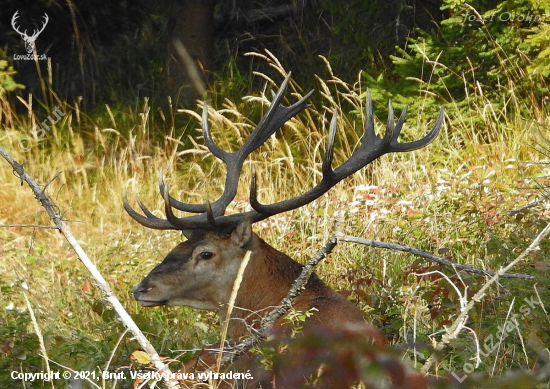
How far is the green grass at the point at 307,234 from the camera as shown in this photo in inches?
169

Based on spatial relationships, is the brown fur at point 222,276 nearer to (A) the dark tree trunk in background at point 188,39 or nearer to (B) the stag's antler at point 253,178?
(B) the stag's antler at point 253,178

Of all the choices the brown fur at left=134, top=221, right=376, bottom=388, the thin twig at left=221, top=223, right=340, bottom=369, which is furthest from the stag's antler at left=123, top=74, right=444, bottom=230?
the thin twig at left=221, top=223, right=340, bottom=369

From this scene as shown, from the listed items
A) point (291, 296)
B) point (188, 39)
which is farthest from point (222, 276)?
point (188, 39)

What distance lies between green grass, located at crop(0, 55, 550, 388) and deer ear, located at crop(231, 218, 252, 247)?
22 cm

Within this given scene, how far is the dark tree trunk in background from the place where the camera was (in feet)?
35.7

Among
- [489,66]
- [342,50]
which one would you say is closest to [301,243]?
[489,66]

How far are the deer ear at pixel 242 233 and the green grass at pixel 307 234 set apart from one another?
222 mm

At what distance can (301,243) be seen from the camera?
6586 mm

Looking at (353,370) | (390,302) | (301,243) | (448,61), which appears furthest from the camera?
(448,61)

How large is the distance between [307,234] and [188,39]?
4.80m

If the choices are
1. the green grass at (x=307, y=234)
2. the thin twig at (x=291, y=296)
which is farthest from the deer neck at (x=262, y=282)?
the thin twig at (x=291, y=296)

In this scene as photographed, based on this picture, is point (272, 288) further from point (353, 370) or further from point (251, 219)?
point (353, 370)

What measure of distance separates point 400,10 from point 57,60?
4.93 meters

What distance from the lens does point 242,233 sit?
4.43m
